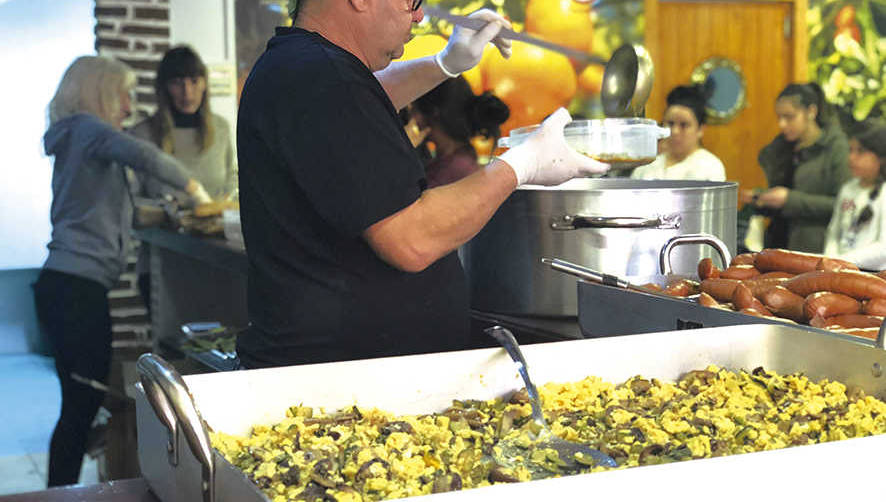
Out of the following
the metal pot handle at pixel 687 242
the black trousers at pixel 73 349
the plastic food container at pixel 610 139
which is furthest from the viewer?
the black trousers at pixel 73 349

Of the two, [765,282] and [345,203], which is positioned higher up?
[345,203]

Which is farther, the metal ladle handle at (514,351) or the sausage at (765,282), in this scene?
the sausage at (765,282)

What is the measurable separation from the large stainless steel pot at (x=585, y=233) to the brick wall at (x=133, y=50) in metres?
2.71

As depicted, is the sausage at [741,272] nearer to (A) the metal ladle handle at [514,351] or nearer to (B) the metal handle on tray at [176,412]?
(A) the metal ladle handle at [514,351]

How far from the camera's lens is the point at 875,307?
1.59 meters

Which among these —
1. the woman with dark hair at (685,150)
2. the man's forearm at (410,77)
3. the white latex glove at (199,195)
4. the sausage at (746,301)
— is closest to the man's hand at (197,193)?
the white latex glove at (199,195)

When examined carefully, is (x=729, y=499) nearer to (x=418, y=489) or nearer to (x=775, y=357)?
(x=418, y=489)

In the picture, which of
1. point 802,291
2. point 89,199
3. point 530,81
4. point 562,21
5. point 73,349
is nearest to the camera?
point 802,291

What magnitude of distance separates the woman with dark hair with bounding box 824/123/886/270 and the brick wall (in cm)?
313

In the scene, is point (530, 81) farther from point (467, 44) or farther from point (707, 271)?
point (707, 271)

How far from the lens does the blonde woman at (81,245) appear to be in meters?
3.88

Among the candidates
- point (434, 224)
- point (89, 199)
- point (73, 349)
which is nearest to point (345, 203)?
point (434, 224)

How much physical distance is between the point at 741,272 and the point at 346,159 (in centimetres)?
80

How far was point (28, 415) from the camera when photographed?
4.32 meters
